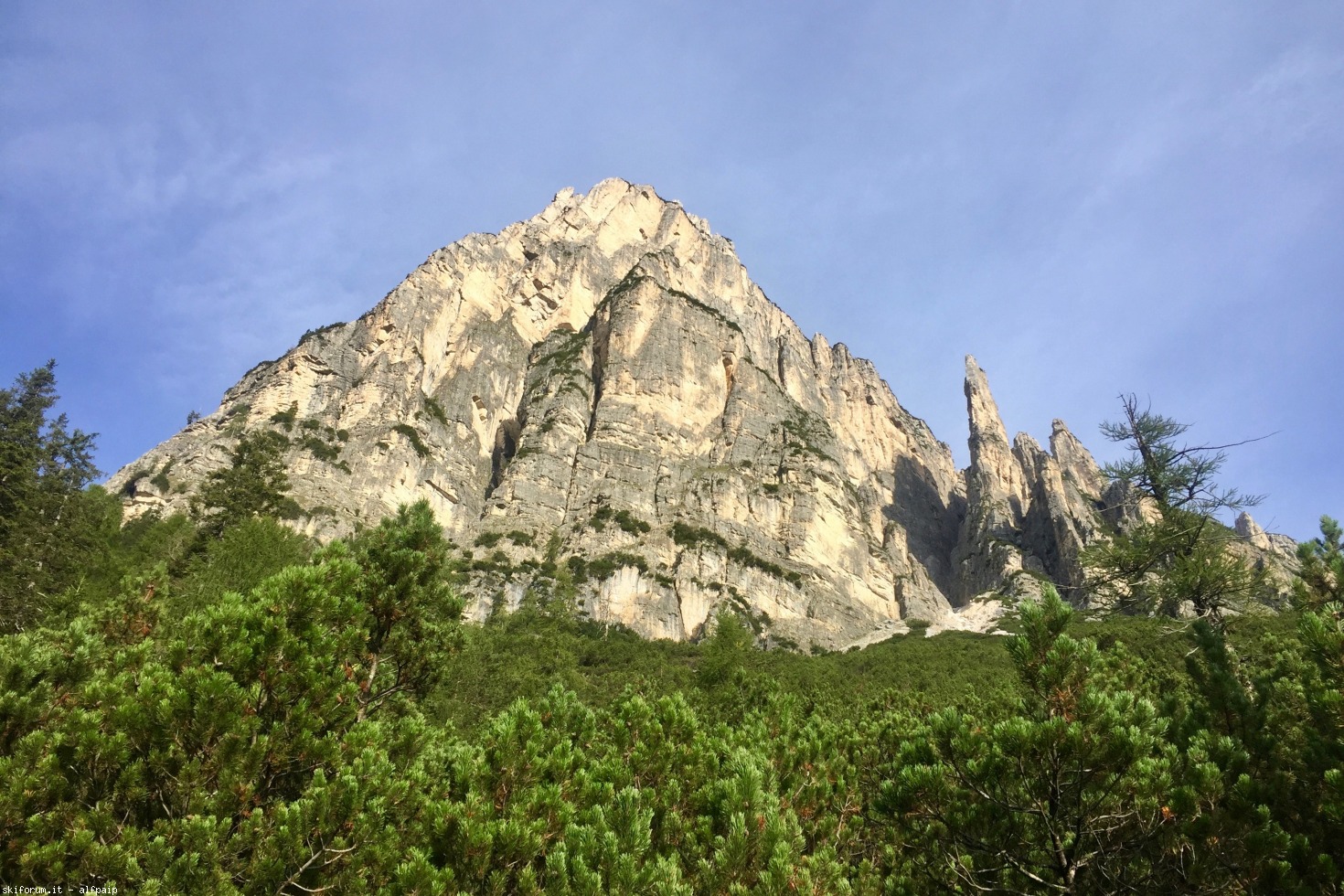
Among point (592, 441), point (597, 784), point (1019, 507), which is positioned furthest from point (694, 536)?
point (1019, 507)

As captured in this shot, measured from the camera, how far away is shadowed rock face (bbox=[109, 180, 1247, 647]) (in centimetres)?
6869

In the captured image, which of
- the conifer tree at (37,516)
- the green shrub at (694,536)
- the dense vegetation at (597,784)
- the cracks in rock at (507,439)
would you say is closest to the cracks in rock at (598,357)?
the cracks in rock at (507,439)

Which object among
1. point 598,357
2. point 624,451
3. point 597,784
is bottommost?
point 597,784

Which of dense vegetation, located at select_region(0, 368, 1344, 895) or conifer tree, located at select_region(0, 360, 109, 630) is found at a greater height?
conifer tree, located at select_region(0, 360, 109, 630)

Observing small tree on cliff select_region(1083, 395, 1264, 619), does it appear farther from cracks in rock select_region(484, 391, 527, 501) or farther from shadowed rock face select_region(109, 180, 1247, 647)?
cracks in rock select_region(484, 391, 527, 501)

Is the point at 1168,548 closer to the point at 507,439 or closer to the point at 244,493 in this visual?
the point at 244,493

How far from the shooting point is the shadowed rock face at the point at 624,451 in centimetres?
6869

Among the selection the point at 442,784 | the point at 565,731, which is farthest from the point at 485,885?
the point at 565,731

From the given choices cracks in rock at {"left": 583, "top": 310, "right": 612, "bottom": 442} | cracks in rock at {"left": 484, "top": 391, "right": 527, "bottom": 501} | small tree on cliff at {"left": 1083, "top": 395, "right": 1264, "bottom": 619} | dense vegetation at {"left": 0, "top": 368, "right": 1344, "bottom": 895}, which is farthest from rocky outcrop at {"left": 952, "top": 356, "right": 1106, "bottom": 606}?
dense vegetation at {"left": 0, "top": 368, "right": 1344, "bottom": 895}

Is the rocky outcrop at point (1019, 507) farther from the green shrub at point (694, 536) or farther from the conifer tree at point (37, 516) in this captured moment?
the conifer tree at point (37, 516)

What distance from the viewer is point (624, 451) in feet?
266

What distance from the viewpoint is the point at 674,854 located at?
6090mm

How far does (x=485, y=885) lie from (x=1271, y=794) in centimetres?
683

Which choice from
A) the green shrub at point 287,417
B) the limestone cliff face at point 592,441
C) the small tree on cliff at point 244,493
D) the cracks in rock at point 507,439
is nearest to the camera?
the small tree on cliff at point 244,493
